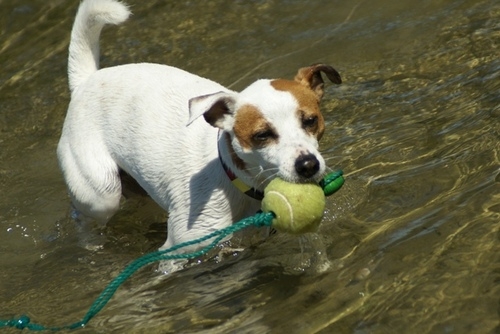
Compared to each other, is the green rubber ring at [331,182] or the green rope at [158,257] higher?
the green rubber ring at [331,182]

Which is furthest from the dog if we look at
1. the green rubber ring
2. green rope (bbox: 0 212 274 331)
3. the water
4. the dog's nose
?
the water

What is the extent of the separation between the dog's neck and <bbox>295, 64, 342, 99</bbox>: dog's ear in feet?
1.72

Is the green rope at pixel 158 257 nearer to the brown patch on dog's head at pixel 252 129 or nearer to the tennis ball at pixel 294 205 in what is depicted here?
the tennis ball at pixel 294 205

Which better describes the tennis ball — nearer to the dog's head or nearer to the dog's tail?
the dog's head

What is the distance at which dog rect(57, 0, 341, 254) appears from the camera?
14.9 feet

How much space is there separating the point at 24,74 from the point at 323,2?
3.05m

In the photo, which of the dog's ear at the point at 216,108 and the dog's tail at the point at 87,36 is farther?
the dog's tail at the point at 87,36

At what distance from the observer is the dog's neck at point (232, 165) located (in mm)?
4762

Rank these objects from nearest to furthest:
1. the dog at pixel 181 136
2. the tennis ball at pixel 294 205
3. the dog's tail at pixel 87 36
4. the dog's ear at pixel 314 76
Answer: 1. the tennis ball at pixel 294 205
2. the dog at pixel 181 136
3. the dog's ear at pixel 314 76
4. the dog's tail at pixel 87 36

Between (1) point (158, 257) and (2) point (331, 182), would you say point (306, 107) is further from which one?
(1) point (158, 257)

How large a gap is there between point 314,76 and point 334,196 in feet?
3.14

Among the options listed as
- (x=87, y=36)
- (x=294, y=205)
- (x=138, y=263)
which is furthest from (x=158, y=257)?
Result: (x=87, y=36)

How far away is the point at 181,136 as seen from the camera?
17.1 feet

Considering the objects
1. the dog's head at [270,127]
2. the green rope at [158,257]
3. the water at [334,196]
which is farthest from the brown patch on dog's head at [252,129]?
the water at [334,196]
